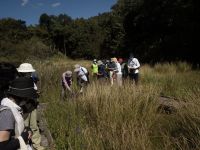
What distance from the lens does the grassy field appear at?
5.39 metres

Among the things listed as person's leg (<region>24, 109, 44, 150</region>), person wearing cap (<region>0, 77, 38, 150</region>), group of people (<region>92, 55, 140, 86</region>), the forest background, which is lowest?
person's leg (<region>24, 109, 44, 150</region>)

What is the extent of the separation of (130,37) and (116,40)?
12.8 ft

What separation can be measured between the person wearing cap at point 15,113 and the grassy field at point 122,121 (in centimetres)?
165

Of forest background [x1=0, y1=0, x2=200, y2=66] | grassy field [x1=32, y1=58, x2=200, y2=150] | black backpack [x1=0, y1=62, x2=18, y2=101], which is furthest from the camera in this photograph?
forest background [x1=0, y1=0, x2=200, y2=66]

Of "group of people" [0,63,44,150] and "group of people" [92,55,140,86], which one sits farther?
"group of people" [92,55,140,86]

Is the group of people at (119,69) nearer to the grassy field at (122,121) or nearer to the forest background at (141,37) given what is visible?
the forest background at (141,37)

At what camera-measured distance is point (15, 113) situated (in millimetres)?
3703

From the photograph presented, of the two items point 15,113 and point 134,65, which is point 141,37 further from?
point 15,113

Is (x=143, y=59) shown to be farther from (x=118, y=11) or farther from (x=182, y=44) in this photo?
(x=118, y=11)

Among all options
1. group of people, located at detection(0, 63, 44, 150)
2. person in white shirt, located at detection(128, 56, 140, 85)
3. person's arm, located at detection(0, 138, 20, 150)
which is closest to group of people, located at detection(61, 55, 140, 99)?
person in white shirt, located at detection(128, 56, 140, 85)

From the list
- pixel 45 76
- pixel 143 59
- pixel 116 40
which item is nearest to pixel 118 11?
pixel 116 40

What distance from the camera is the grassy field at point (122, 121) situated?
539cm

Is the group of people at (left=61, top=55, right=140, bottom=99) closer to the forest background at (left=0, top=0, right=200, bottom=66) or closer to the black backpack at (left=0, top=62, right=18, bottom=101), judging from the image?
the forest background at (left=0, top=0, right=200, bottom=66)

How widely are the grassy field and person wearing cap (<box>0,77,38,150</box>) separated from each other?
165 cm
